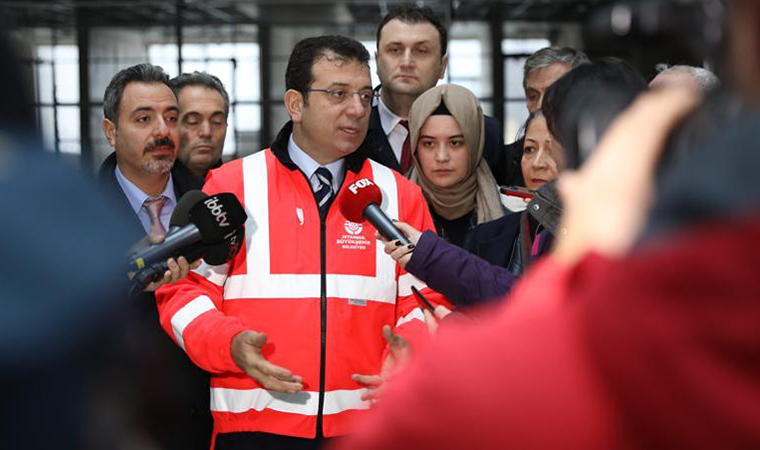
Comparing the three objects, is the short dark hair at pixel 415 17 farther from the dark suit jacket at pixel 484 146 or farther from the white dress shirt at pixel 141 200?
the white dress shirt at pixel 141 200

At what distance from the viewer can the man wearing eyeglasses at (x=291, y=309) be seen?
8.67 feet

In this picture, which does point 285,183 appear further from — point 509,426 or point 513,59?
point 513,59

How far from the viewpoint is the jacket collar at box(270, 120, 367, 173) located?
116 inches

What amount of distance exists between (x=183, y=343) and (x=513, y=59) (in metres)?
10.1

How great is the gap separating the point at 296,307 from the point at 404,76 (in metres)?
1.72

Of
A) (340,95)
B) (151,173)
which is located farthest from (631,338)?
(151,173)

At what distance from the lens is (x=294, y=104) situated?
320cm

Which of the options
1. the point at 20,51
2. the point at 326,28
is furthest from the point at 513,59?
the point at 20,51

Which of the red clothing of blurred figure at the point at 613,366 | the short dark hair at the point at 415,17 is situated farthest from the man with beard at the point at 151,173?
the red clothing of blurred figure at the point at 613,366

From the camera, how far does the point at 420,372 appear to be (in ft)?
2.26

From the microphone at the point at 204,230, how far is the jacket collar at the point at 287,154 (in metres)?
0.43

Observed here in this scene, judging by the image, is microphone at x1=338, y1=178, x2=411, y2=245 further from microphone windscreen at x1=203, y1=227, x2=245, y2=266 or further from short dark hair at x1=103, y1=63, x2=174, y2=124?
short dark hair at x1=103, y1=63, x2=174, y2=124

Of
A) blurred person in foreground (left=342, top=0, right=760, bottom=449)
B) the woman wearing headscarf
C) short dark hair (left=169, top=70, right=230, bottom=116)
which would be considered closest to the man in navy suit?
the woman wearing headscarf

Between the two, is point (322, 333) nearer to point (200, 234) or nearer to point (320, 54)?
point (200, 234)
